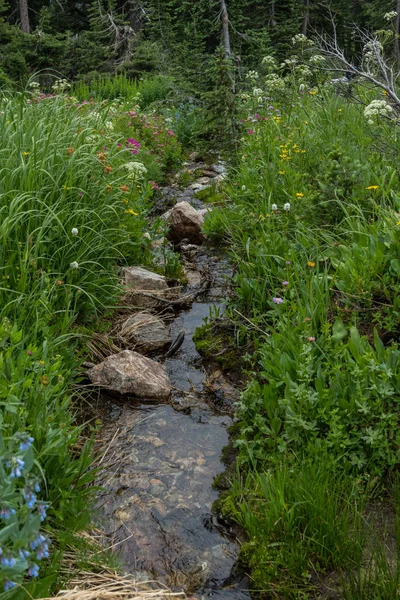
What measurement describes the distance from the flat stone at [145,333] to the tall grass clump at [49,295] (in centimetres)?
25

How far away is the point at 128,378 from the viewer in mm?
3680

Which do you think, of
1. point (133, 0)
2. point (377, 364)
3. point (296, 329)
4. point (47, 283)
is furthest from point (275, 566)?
point (133, 0)

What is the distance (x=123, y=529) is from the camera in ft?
8.87

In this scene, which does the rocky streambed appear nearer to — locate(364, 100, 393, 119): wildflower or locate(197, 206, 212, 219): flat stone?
locate(197, 206, 212, 219): flat stone

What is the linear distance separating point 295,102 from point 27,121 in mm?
4334

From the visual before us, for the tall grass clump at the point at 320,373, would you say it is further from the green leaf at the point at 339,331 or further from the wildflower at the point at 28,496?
the wildflower at the point at 28,496

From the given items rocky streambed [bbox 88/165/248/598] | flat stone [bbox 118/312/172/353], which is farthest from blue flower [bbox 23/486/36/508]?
flat stone [bbox 118/312/172/353]

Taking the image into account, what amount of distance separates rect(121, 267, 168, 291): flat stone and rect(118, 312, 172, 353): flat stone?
0.35 m

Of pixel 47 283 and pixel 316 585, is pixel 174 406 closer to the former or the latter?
pixel 47 283

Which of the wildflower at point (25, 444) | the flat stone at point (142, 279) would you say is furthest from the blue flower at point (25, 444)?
the flat stone at point (142, 279)

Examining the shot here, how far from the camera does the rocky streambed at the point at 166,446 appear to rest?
2.56 m

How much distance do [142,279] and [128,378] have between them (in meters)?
1.42

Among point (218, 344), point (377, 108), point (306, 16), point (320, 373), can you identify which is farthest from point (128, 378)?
point (306, 16)

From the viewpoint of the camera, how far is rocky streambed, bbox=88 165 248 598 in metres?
2.56
